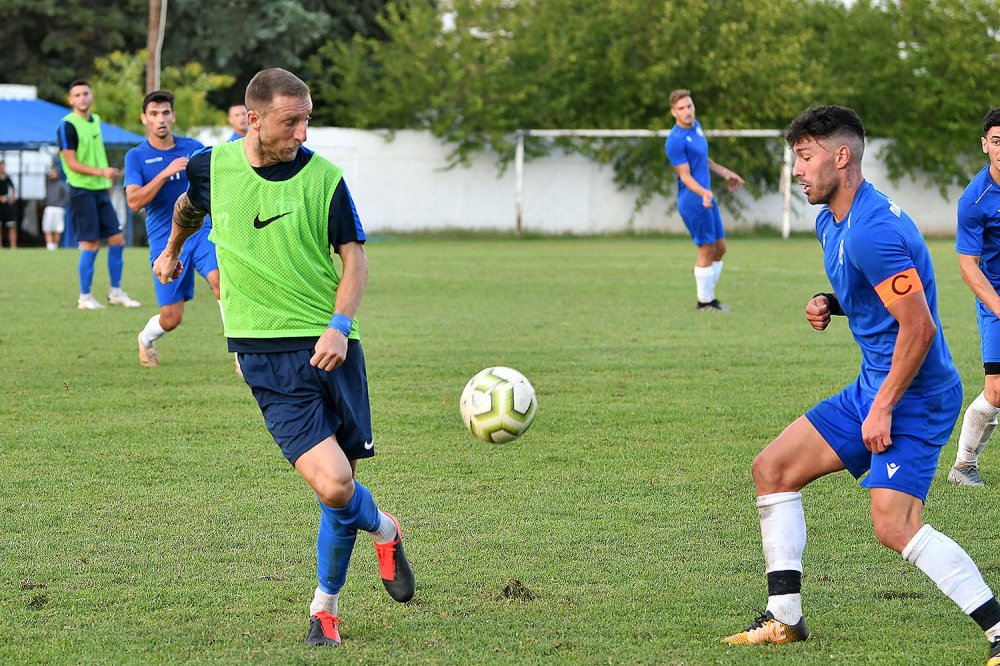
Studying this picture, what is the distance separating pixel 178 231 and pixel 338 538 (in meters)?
1.27

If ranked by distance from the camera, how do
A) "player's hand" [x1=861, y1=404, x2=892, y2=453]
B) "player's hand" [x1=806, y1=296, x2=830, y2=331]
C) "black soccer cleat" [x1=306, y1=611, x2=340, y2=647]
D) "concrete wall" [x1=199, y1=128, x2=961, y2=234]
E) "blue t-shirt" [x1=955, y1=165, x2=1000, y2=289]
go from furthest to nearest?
1. "concrete wall" [x1=199, y1=128, x2=961, y2=234]
2. "blue t-shirt" [x1=955, y1=165, x2=1000, y2=289]
3. "player's hand" [x1=806, y1=296, x2=830, y2=331]
4. "black soccer cleat" [x1=306, y1=611, x2=340, y2=647]
5. "player's hand" [x1=861, y1=404, x2=892, y2=453]

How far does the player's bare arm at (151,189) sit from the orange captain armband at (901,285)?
6719mm

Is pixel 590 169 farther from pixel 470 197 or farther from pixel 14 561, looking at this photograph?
pixel 14 561

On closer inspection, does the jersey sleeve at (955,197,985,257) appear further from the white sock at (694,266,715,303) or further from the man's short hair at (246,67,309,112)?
the white sock at (694,266,715,303)

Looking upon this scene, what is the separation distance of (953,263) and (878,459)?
Result: 19549 mm

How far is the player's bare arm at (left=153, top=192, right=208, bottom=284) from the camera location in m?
4.73

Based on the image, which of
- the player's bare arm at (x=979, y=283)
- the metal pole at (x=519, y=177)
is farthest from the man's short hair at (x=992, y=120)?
the metal pole at (x=519, y=177)

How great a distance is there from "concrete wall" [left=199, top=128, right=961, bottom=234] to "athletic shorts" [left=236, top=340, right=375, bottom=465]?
29.7 metres

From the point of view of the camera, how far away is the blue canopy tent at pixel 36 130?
86.4 ft

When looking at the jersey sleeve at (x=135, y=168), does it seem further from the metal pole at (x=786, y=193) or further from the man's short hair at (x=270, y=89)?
the metal pole at (x=786, y=193)

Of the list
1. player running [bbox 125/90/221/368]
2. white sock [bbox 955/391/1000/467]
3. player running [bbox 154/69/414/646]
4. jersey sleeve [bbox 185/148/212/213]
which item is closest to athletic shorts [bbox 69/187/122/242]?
player running [bbox 125/90/221/368]

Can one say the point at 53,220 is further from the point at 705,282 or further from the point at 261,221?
the point at 261,221

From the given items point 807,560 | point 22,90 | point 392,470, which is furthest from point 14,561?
point 22,90

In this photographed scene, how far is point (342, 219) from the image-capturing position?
4.41 metres
